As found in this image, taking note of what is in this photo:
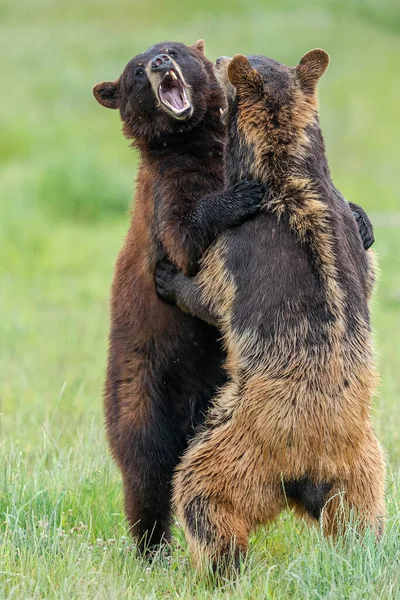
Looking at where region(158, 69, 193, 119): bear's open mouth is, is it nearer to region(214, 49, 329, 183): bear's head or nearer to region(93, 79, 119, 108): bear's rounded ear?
region(93, 79, 119, 108): bear's rounded ear

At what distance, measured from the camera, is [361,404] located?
13.7 ft

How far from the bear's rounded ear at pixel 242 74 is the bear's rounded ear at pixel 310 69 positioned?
0.24m

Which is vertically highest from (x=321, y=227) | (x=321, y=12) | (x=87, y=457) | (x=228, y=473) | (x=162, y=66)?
(x=321, y=12)

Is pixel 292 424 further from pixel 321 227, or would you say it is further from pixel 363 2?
pixel 363 2

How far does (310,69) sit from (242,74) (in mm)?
361

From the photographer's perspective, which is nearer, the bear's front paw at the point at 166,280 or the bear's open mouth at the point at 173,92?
the bear's front paw at the point at 166,280

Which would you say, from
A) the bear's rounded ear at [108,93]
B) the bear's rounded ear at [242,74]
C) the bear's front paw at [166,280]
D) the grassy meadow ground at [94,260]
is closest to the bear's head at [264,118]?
the bear's rounded ear at [242,74]

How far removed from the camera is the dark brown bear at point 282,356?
160 inches

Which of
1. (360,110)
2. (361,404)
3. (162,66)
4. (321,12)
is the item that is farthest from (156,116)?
(321,12)

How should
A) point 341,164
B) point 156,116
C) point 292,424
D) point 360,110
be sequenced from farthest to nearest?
point 360,110
point 341,164
point 156,116
point 292,424

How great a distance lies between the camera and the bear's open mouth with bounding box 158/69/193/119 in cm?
506

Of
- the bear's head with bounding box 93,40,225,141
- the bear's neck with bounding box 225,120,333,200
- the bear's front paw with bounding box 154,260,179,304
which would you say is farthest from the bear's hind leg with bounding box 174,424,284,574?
the bear's head with bounding box 93,40,225,141

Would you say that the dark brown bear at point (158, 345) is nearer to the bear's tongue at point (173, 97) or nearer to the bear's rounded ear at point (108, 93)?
the bear's tongue at point (173, 97)

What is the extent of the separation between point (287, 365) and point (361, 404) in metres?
0.35
